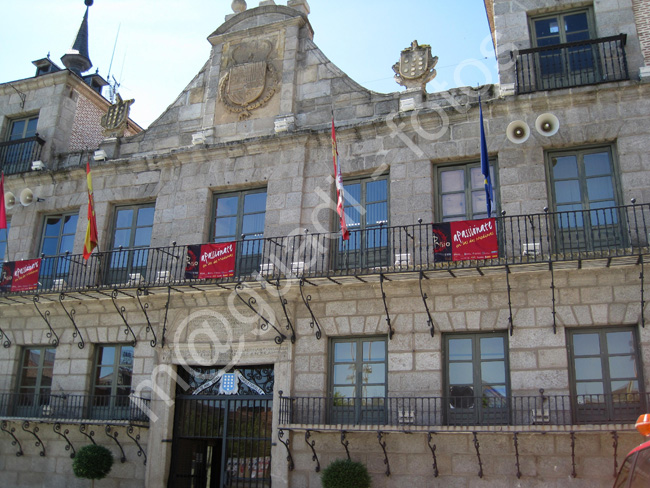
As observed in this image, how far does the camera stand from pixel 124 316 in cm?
1412

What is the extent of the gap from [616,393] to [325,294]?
5.21m

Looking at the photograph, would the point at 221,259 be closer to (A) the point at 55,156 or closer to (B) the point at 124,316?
(B) the point at 124,316

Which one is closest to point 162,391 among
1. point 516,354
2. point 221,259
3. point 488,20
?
point 221,259

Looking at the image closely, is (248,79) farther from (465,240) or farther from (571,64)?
(571,64)

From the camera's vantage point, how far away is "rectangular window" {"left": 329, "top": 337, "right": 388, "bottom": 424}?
465 inches

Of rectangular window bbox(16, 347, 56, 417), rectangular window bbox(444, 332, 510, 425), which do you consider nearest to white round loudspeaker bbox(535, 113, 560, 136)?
rectangular window bbox(444, 332, 510, 425)

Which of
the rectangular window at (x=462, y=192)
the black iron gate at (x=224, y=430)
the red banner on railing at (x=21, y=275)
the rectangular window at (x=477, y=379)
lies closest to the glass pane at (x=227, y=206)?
the black iron gate at (x=224, y=430)

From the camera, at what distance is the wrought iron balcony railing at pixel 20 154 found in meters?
16.7

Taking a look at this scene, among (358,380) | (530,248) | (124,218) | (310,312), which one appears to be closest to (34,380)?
(124,218)

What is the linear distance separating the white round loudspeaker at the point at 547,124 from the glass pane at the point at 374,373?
516 centimetres

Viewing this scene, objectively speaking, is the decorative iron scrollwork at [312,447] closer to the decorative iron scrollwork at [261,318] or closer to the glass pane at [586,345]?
the decorative iron scrollwork at [261,318]

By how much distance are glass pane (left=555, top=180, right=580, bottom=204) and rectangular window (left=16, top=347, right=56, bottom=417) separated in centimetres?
1099

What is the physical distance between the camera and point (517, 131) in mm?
12453

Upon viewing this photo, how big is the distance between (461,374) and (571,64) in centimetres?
621
